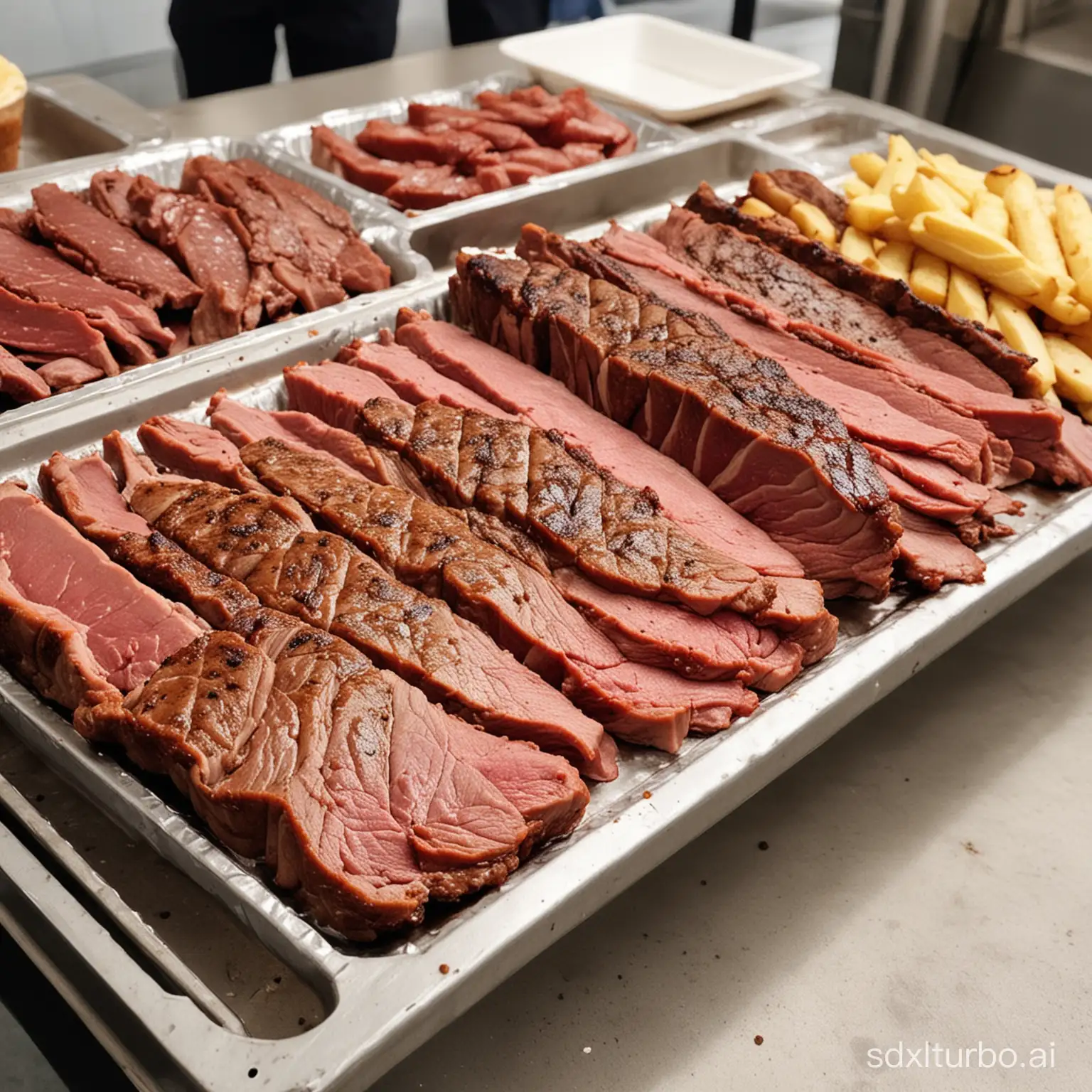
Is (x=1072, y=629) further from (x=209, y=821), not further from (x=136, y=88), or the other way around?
(x=136, y=88)

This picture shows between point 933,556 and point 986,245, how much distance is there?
142 cm

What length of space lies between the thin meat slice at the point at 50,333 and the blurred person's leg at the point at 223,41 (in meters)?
3.92

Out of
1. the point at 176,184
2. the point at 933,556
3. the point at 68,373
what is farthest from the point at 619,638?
the point at 176,184

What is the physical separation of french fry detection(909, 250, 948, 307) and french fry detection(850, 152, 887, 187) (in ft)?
2.03

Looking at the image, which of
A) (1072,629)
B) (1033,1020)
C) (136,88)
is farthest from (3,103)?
(136,88)

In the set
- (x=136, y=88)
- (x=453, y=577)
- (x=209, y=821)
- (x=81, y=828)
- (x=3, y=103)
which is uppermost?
(x=3, y=103)

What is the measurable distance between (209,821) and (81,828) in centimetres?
41

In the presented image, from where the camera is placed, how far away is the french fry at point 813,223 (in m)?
4.13

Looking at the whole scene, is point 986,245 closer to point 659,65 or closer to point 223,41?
point 659,65

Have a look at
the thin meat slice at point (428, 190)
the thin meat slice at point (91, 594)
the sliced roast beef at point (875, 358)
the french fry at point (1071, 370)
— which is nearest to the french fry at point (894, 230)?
the sliced roast beef at point (875, 358)

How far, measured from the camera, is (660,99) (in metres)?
5.36

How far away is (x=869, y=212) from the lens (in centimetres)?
405

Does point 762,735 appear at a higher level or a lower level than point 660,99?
lower

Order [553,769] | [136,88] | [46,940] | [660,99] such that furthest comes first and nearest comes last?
[136,88], [660,99], [553,769], [46,940]
